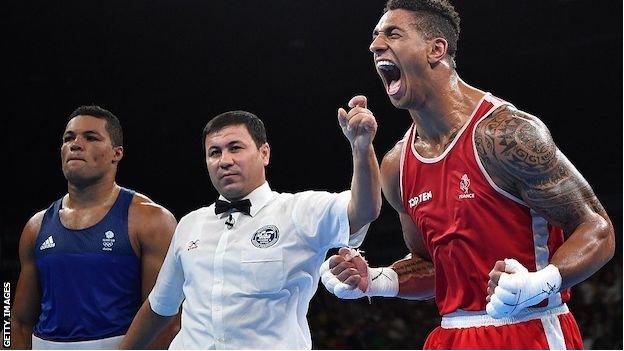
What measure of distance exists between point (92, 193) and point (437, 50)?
5.57 ft

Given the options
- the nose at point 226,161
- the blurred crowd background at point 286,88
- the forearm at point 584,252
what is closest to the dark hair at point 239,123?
the nose at point 226,161

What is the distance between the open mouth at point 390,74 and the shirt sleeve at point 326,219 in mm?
370

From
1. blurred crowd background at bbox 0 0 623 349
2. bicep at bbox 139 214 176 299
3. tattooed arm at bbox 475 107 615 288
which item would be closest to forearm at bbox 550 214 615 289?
tattooed arm at bbox 475 107 615 288

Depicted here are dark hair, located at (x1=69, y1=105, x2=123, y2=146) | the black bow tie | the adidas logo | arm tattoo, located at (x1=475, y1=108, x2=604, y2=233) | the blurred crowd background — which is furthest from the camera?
the blurred crowd background

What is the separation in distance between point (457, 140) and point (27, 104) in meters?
7.98

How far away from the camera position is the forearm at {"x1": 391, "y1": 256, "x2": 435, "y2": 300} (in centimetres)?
270

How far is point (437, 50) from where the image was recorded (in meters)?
2.56

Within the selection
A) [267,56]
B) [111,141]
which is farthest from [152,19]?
[111,141]

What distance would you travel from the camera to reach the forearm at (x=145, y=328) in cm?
318

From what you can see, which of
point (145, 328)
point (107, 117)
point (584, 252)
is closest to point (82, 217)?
point (107, 117)

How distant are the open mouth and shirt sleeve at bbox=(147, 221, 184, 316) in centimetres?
101

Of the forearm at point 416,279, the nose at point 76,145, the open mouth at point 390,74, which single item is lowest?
the forearm at point 416,279

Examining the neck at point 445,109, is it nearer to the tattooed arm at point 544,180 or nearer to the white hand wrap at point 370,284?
the tattooed arm at point 544,180

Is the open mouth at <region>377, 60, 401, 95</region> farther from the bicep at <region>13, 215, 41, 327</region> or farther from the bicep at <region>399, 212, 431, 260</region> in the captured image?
the bicep at <region>13, 215, 41, 327</region>
